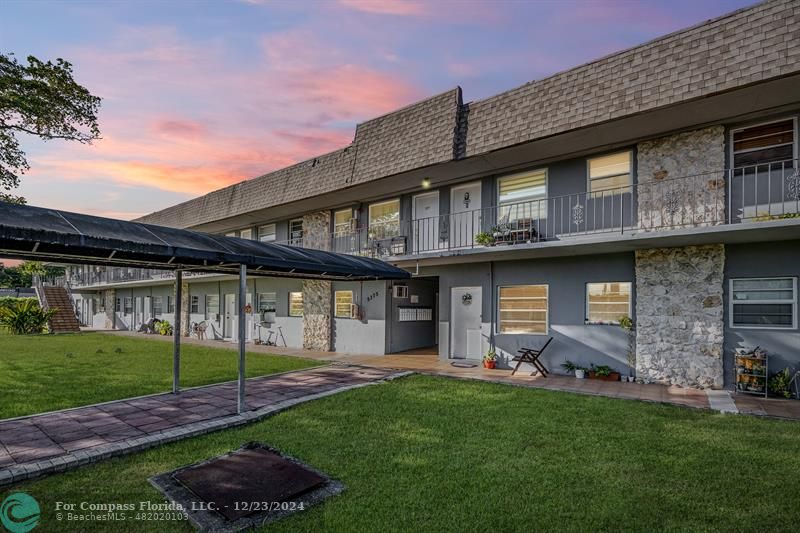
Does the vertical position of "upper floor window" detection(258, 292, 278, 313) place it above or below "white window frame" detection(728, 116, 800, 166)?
below

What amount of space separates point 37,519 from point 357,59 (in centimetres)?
995

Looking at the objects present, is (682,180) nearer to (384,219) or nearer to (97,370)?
(384,219)

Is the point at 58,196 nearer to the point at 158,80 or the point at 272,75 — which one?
the point at 158,80

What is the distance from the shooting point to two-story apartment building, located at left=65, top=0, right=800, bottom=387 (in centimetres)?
777

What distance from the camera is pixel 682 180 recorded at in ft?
28.9

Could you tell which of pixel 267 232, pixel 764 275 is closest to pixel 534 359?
pixel 764 275

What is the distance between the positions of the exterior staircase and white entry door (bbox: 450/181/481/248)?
2372 centimetres

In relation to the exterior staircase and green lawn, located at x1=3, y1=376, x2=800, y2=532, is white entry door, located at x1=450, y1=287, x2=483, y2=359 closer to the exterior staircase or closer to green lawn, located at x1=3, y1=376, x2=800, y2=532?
green lawn, located at x1=3, y1=376, x2=800, y2=532

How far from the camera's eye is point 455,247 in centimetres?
1227

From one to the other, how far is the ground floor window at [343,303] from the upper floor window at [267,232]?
5424 millimetres

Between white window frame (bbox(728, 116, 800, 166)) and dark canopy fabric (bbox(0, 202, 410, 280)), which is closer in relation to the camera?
dark canopy fabric (bbox(0, 202, 410, 280))

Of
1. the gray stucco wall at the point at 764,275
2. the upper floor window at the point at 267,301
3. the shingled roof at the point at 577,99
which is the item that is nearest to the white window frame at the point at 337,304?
the upper floor window at the point at 267,301

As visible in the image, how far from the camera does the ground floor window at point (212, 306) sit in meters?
20.6

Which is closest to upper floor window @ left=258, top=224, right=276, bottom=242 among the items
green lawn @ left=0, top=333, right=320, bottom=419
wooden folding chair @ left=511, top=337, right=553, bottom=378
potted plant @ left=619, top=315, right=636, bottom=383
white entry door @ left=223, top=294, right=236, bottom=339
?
white entry door @ left=223, top=294, right=236, bottom=339
